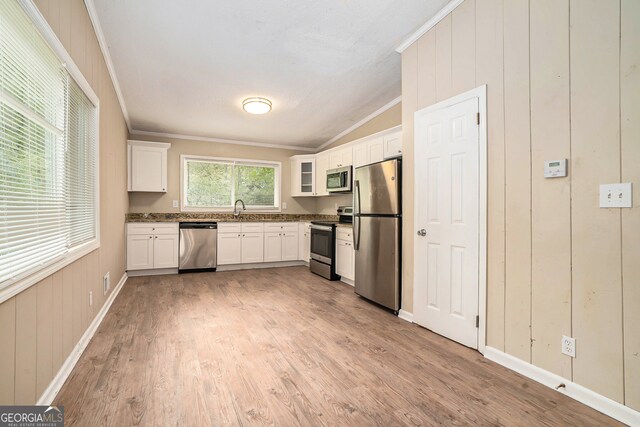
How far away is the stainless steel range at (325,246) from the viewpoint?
477 cm

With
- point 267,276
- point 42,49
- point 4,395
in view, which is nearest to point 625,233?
point 4,395

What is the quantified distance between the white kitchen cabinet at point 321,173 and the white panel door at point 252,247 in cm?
139

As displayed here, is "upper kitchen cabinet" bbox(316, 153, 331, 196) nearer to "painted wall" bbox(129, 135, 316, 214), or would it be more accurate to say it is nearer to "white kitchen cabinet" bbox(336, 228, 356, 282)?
"painted wall" bbox(129, 135, 316, 214)

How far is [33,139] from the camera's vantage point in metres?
1.57

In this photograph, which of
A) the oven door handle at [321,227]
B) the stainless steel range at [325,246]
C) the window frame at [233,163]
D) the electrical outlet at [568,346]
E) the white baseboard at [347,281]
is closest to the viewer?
the electrical outlet at [568,346]

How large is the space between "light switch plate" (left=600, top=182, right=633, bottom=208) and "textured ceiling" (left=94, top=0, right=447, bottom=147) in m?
1.93

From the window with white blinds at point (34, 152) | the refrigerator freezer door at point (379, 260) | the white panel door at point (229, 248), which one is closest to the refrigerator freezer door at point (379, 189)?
the refrigerator freezer door at point (379, 260)

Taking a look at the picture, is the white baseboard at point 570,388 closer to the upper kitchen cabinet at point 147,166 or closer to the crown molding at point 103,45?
the crown molding at point 103,45

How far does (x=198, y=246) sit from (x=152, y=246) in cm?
70

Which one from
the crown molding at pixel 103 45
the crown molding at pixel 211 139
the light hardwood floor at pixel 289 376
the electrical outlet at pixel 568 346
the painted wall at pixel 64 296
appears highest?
the crown molding at pixel 103 45

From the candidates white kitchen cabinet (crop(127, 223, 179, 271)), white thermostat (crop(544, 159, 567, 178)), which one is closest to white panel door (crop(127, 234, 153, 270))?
white kitchen cabinet (crop(127, 223, 179, 271))

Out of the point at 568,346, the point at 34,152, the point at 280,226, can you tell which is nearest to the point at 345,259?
the point at 280,226

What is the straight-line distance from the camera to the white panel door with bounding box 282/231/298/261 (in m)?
5.87

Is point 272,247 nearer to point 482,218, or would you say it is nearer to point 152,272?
point 152,272
